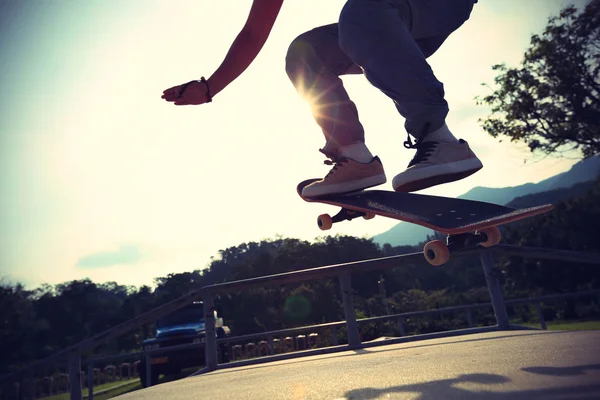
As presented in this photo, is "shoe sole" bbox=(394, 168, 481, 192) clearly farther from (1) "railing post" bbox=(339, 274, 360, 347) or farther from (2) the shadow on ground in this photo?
(1) "railing post" bbox=(339, 274, 360, 347)

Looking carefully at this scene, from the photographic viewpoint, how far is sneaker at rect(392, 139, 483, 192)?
167cm

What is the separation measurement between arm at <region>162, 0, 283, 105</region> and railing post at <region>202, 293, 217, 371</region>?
7.07ft

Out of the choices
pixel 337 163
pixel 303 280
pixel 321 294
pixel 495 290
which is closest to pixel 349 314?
pixel 303 280

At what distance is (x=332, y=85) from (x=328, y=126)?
225 mm

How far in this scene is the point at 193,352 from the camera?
444 inches

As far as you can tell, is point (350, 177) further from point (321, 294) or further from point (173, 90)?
point (321, 294)

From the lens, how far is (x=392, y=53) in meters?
1.60

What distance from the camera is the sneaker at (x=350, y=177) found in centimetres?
208

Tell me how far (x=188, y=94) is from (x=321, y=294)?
27030mm

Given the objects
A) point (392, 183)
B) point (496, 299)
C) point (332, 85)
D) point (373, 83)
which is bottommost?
point (496, 299)

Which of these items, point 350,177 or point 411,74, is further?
point 350,177

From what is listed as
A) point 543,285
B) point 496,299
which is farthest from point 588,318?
point 496,299

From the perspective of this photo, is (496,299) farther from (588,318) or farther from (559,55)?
(588,318)

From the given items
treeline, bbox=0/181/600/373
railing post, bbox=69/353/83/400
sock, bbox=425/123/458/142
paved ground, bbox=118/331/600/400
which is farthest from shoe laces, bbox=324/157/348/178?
treeline, bbox=0/181/600/373
